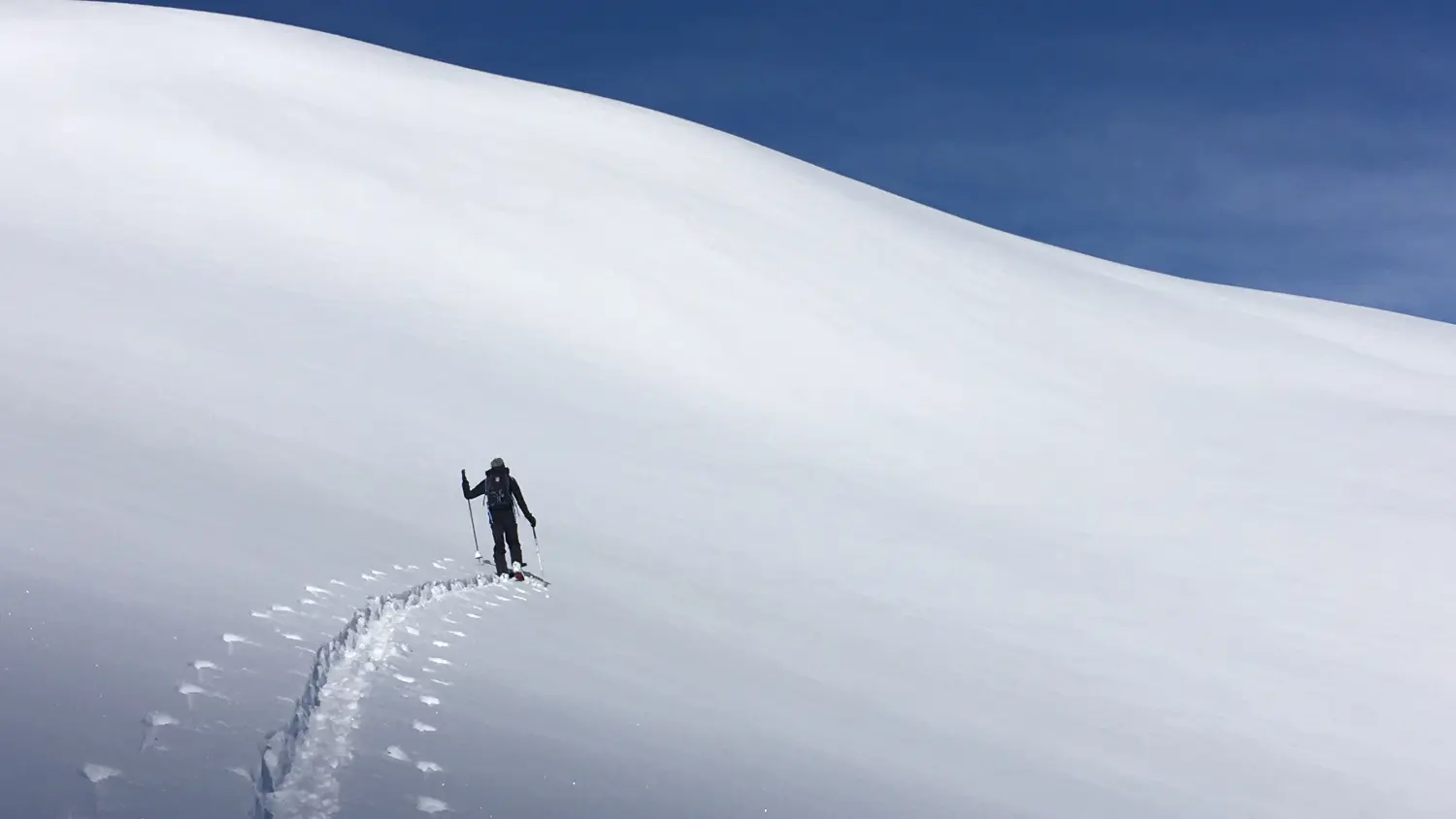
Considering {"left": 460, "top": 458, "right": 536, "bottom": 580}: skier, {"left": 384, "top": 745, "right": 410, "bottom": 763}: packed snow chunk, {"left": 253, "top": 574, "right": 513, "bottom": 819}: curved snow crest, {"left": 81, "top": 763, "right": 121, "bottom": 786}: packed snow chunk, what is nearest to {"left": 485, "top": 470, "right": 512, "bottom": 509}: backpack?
{"left": 460, "top": 458, "right": 536, "bottom": 580}: skier

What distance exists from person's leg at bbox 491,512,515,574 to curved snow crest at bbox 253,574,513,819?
2447 millimetres

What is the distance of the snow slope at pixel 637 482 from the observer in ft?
18.7

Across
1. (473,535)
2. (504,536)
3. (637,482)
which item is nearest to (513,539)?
(504,536)

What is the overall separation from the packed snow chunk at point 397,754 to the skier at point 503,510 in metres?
4.95

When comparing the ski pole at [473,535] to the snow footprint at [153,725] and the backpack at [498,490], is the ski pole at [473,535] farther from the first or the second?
the snow footprint at [153,725]

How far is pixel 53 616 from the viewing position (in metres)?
5.39

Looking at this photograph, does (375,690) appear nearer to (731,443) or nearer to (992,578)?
(992,578)

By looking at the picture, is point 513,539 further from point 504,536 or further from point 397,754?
point 397,754

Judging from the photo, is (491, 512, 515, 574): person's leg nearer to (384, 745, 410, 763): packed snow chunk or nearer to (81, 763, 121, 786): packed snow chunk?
(384, 745, 410, 763): packed snow chunk

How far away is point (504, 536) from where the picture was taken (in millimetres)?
10344

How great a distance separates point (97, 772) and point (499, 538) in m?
6.11

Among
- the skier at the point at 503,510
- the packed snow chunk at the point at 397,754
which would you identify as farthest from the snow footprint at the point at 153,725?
the skier at the point at 503,510

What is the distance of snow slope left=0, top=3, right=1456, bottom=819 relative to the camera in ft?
18.7

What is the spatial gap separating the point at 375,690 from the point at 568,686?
1345 millimetres
